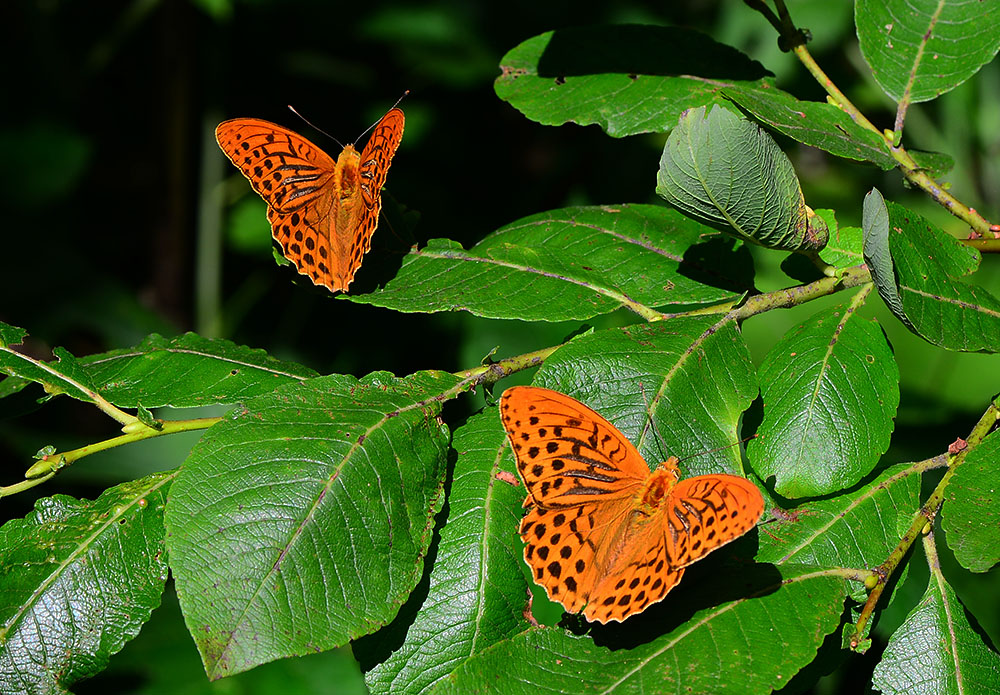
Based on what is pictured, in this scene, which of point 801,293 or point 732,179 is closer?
point 732,179

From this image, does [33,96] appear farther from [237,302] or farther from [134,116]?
[237,302]

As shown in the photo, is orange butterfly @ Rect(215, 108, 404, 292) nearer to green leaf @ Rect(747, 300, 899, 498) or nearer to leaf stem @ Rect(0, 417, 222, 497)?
leaf stem @ Rect(0, 417, 222, 497)

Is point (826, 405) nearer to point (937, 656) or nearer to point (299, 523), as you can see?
point (937, 656)

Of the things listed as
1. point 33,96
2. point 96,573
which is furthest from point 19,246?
point 96,573

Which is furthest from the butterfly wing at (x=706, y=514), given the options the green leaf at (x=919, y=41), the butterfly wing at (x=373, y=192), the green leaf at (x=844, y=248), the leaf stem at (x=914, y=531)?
the green leaf at (x=919, y=41)

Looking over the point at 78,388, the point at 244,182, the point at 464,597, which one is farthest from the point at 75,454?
the point at 244,182

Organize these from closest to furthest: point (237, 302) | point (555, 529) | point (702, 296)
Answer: point (555, 529)
point (702, 296)
point (237, 302)
